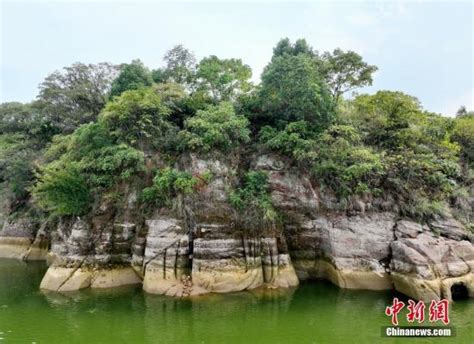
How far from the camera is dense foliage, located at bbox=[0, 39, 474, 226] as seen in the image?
596 inches

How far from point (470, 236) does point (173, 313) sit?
12.3 m

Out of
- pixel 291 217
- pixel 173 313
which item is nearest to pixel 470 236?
pixel 291 217

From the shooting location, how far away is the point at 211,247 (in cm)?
1388

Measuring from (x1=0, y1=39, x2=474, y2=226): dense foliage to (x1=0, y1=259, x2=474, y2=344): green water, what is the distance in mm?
3632

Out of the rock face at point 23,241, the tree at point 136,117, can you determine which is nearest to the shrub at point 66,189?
the tree at point 136,117

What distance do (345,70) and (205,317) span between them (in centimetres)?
1328

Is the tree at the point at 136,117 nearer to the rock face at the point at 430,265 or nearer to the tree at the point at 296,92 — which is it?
the tree at the point at 296,92

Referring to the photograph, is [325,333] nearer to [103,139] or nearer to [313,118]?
[313,118]

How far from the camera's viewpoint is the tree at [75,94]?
2255cm

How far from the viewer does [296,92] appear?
15.9 m

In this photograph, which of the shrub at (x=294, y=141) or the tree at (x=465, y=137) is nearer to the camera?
the shrub at (x=294, y=141)

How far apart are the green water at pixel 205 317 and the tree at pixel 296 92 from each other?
25.8 ft

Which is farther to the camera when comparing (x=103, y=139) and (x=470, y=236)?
(x=103, y=139)

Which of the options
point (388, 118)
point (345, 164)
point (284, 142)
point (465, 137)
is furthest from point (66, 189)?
point (465, 137)
